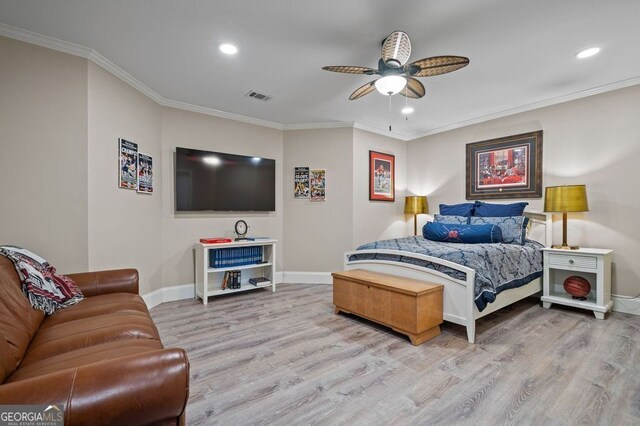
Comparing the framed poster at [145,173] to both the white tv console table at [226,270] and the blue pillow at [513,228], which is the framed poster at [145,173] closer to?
the white tv console table at [226,270]

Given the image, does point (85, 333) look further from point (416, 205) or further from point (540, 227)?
point (540, 227)

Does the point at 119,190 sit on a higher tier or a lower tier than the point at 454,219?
higher

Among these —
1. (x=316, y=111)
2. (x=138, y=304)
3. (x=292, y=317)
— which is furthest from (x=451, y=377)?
(x=316, y=111)

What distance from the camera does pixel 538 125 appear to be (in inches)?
149

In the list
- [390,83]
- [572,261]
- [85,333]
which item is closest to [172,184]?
[85,333]

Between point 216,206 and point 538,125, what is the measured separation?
14.6 feet

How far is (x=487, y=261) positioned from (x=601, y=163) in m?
2.10

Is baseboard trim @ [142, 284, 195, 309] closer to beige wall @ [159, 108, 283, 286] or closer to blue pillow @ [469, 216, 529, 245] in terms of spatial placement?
beige wall @ [159, 108, 283, 286]

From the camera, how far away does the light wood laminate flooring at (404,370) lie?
1.60 meters

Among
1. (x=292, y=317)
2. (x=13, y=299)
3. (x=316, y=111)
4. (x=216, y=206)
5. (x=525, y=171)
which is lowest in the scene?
(x=292, y=317)

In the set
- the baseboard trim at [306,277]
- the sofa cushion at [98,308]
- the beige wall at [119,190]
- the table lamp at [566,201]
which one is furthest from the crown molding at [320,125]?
the sofa cushion at [98,308]

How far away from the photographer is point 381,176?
4.92 meters

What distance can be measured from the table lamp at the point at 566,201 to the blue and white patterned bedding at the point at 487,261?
1.23 ft

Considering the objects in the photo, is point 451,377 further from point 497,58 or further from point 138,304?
point 497,58
